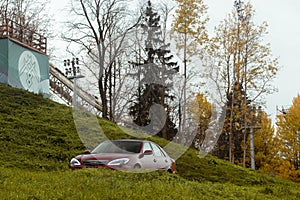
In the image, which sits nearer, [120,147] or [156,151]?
[120,147]

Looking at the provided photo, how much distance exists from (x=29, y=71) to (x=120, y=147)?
20.3m

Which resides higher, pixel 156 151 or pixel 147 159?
pixel 156 151

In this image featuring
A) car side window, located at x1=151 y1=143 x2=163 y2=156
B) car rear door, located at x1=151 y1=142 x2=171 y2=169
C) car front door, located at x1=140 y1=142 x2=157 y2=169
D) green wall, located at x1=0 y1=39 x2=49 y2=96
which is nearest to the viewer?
car front door, located at x1=140 y1=142 x2=157 y2=169

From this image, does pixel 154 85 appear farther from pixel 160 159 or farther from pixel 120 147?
pixel 120 147

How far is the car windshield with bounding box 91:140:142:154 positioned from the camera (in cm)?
1256

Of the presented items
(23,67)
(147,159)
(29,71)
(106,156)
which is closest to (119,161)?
(106,156)

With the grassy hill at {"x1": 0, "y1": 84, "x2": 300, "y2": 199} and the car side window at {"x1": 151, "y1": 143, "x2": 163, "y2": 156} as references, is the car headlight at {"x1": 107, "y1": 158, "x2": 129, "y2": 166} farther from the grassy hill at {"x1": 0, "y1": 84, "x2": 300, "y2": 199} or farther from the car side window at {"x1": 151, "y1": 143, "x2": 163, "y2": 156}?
the car side window at {"x1": 151, "y1": 143, "x2": 163, "y2": 156}

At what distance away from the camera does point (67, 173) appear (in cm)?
1104

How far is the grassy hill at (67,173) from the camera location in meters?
8.84

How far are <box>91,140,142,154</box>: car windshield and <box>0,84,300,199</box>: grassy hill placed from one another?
1.12 m

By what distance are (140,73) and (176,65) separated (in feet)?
17.0

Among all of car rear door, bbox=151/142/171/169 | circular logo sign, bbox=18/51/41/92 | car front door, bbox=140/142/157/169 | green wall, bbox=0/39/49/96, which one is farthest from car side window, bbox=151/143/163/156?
circular logo sign, bbox=18/51/41/92

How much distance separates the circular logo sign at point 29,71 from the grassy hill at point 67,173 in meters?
3.13

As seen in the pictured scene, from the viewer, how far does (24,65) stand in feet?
100
